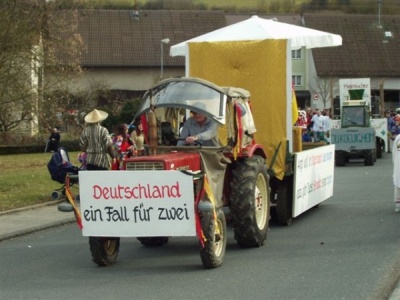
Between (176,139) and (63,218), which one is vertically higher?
(176,139)

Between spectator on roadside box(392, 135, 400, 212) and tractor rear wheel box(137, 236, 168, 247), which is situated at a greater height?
spectator on roadside box(392, 135, 400, 212)

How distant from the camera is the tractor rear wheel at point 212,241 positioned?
36.0 ft

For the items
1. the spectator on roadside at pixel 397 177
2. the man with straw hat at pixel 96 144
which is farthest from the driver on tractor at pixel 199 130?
the spectator on roadside at pixel 397 177

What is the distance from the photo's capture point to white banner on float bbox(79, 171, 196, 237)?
10930mm

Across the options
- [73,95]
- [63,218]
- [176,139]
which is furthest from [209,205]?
[73,95]

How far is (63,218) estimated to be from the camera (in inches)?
691

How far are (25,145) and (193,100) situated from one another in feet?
115

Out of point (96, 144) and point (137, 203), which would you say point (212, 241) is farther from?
point (96, 144)

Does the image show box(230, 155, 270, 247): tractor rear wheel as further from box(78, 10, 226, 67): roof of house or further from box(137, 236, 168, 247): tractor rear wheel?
box(78, 10, 226, 67): roof of house

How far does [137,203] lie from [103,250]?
3.04ft

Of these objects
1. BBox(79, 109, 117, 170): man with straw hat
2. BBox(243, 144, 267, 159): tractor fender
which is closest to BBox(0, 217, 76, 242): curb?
BBox(79, 109, 117, 170): man with straw hat

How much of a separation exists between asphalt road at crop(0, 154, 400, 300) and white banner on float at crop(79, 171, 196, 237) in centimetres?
55

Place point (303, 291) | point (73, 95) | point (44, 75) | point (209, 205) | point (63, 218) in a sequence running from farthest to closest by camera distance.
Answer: point (73, 95) → point (44, 75) → point (63, 218) → point (209, 205) → point (303, 291)

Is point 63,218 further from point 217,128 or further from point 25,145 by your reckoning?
point 25,145
